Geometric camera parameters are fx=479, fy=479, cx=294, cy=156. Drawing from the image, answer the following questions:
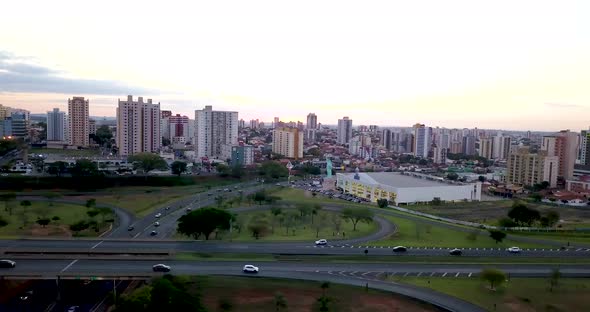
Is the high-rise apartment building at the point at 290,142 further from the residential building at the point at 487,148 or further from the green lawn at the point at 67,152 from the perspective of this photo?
the residential building at the point at 487,148

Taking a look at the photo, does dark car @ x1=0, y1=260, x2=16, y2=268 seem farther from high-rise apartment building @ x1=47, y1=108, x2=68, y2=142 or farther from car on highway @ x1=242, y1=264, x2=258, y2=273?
high-rise apartment building @ x1=47, y1=108, x2=68, y2=142

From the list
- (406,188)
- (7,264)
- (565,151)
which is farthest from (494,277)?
(565,151)

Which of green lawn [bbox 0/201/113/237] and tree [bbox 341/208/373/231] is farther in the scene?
tree [bbox 341/208/373/231]

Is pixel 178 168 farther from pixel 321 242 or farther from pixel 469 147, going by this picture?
pixel 469 147

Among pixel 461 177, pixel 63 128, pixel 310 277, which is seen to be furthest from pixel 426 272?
pixel 63 128

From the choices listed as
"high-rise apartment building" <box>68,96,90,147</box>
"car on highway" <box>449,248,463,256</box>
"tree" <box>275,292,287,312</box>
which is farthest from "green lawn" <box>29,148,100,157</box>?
"tree" <box>275,292,287,312</box>

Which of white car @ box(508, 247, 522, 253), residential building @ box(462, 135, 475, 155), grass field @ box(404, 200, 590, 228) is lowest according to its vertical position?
grass field @ box(404, 200, 590, 228)

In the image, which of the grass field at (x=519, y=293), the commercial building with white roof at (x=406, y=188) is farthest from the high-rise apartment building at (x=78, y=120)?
the grass field at (x=519, y=293)
